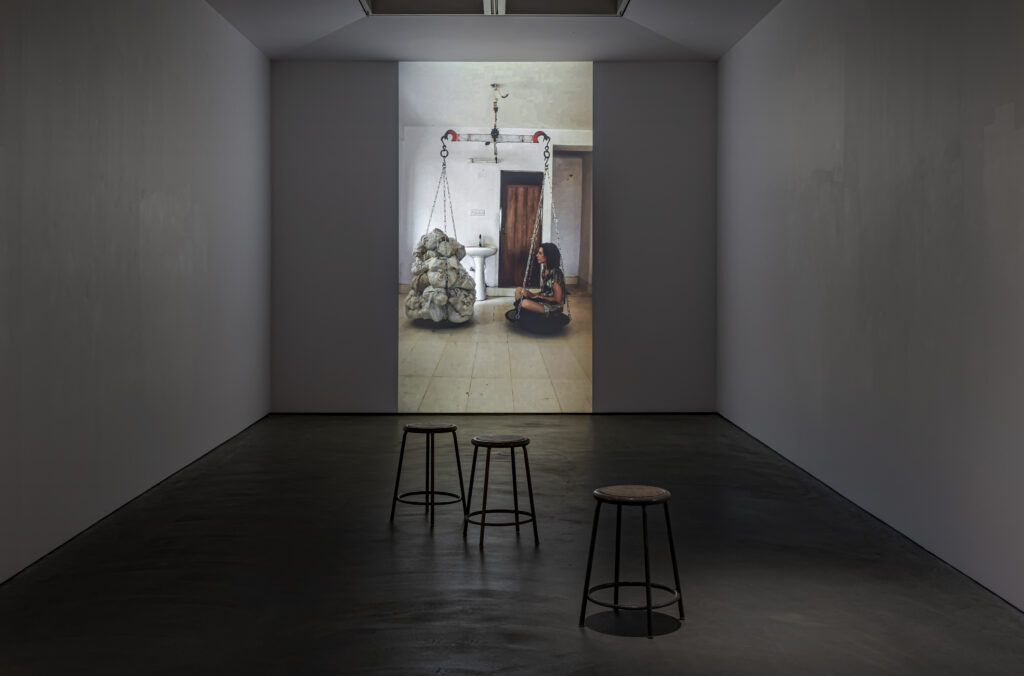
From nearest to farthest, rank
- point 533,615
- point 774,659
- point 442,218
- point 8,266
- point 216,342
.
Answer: point 774,659 < point 533,615 < point 8,266 < point 216,342 < point 442,218

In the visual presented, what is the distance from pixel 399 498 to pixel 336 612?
1.57 m

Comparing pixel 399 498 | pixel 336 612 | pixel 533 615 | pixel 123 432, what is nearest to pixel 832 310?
pixel 399 498

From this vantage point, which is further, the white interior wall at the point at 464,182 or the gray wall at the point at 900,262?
the white interior wall at the point at 464,182

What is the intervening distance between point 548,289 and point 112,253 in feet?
16.5

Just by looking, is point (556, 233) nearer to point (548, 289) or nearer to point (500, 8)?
point (548, 289)

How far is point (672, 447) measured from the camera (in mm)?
7551

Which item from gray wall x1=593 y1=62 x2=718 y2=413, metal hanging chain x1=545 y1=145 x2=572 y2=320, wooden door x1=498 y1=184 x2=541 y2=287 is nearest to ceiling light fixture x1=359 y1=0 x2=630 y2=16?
gray wall x1=593 y1=62 x2=718 y2=413

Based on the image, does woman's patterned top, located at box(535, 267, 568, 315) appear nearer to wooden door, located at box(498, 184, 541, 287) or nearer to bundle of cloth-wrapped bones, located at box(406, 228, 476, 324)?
wooden door, located at box(498, 184, 541, 287)

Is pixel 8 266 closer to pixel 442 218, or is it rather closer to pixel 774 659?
pixel 774 659

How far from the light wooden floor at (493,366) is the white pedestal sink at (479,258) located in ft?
0.33

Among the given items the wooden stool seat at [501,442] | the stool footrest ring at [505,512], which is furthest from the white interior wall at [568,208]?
the wooden stool seat at [501,442]

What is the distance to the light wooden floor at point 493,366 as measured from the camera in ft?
31.2

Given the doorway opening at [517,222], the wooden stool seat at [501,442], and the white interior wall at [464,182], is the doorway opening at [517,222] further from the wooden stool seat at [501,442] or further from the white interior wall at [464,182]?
the wooden stool seat at [501,442]

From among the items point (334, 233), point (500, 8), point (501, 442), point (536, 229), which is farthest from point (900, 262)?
point (334, 233)
